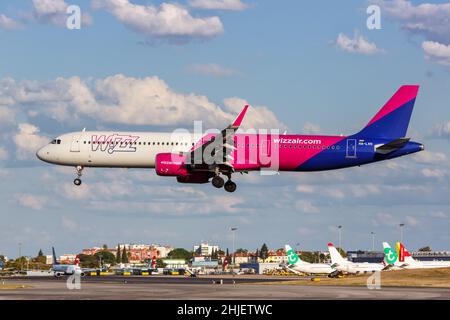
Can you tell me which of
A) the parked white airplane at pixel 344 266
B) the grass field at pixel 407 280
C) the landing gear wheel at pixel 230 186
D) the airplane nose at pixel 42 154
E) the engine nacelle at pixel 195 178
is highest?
the airplane nose at pixel 42 154

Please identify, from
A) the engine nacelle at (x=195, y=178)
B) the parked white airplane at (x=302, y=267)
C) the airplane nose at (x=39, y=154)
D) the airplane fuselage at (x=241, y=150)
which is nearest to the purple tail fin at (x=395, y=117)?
the airplane fuselage at (x=241, y=150)

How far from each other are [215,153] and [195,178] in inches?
144

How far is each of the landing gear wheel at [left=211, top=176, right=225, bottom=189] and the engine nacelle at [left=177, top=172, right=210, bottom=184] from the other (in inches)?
60.4

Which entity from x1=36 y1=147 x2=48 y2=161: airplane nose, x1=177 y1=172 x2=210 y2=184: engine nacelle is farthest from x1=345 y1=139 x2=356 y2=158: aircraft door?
x1=36 y1=147 x2=48 y2=161: airplane nose

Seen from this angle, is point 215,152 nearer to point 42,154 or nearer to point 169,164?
point 169,164

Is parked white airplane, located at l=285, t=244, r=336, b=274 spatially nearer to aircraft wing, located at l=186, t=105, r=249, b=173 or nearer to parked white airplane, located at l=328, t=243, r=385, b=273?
parked white airplane, located at l=328, t=243, r=385, b=273

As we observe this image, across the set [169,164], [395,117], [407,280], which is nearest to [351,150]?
[395,117]

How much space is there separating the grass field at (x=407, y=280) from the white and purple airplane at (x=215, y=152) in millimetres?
13699

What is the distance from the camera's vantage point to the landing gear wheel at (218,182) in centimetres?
8050

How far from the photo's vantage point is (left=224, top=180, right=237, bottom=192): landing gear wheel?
81.6 m

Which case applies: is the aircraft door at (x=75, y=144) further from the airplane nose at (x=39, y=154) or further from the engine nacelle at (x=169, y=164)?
the engine nacelle at (x=169, y=164)
